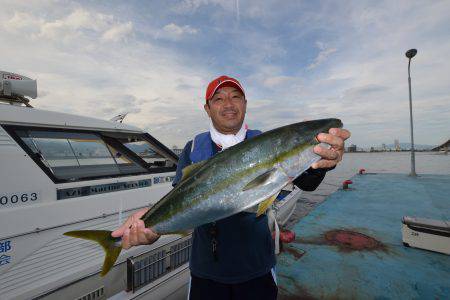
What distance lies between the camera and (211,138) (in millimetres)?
3035

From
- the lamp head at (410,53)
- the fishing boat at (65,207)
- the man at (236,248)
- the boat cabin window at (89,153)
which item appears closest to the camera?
the man at (236,248)

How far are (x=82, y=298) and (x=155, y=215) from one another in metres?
2.13

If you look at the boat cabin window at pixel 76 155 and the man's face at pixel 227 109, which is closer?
the man's face at pixel 227 109

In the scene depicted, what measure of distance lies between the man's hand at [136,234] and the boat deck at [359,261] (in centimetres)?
289

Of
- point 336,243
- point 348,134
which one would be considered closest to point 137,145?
point 348,134

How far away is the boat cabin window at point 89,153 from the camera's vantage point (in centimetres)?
383

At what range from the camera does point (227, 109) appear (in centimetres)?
288

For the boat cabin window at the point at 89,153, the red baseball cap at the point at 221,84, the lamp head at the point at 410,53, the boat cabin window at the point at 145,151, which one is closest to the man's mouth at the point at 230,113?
the red baseball cap at the point at 221,84

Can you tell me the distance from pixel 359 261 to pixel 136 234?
191 inches

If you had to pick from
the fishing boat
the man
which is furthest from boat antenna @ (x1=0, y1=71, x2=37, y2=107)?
the man

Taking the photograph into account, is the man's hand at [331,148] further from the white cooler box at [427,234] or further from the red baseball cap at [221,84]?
the white cooler box at [427,234]

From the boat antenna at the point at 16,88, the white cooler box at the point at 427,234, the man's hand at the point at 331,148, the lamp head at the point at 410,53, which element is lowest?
the white cooler box at the point at 427,234

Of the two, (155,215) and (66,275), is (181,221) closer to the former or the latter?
(155,215)

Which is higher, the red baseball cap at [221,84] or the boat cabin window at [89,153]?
the red baseball cap at [221,84]
